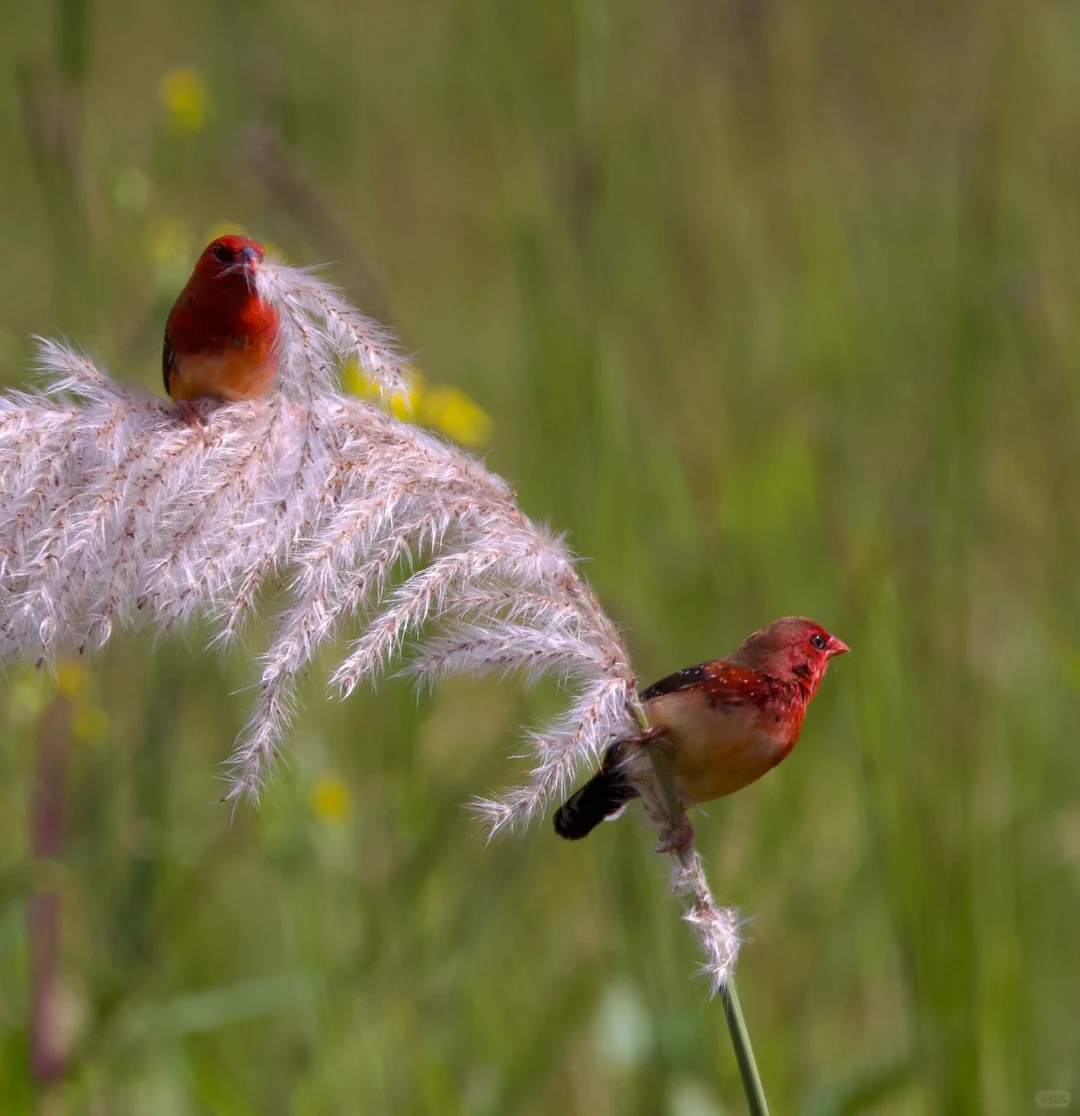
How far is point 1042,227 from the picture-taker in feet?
11.7

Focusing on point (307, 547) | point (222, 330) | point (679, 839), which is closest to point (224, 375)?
point (222, 330)

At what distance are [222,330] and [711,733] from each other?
92 centimetres

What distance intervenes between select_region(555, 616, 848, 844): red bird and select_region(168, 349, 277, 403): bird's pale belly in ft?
2.31

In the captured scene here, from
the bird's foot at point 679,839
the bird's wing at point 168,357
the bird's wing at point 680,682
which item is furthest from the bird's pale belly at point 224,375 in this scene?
the bird's foot at point 679,839

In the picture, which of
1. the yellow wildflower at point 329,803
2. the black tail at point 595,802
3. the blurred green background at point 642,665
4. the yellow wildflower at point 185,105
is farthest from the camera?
the yellow wildflower at point 185,105

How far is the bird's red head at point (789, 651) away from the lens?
180cm

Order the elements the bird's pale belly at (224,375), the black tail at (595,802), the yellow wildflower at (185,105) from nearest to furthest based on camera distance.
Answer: the black tail at (595,802), the bird's pale belly at (224,375), the yellow wildflower at (185,105)

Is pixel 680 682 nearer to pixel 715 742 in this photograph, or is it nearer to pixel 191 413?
pixel 715 742

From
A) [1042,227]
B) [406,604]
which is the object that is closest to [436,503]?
[406,604]

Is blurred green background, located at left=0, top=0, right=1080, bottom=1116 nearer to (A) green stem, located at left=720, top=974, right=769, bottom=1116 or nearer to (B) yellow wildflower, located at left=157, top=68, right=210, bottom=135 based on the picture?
(B) yellow wildflower, located at left=157, top=68, right=210, bottom=135

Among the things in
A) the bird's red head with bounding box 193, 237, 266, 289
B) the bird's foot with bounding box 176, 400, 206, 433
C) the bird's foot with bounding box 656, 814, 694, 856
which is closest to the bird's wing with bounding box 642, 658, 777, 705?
the bird's foot with bounding box 656, 814, 694, 856

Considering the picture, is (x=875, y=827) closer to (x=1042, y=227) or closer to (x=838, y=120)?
(x=1042, y=227)

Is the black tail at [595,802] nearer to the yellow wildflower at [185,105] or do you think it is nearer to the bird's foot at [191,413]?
the bird's foot at [191,413]

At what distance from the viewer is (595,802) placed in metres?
1.64
